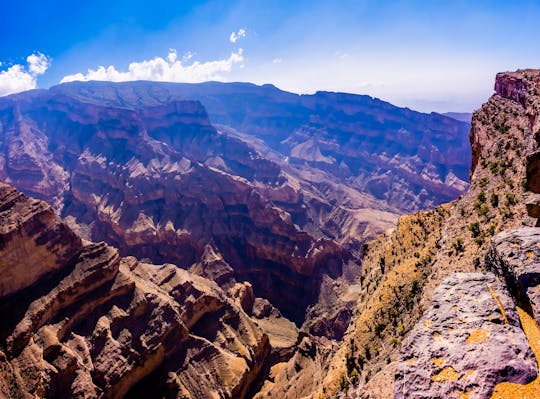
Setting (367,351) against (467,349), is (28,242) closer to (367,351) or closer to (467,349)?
(367,351)

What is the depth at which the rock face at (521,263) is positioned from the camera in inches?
500

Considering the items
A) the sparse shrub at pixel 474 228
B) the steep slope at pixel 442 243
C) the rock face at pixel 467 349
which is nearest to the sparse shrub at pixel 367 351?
the steep slope at pixel 442 243

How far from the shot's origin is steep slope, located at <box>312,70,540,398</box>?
25.4m

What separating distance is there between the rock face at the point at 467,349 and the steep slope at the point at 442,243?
5.31 meters

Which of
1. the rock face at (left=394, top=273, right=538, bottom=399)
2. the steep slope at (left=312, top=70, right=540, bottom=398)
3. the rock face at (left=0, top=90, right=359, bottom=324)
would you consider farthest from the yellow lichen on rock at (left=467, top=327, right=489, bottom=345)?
the rock face at (left=0, top=90, right=359, bottom=324)

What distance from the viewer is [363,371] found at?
2766 centimetres

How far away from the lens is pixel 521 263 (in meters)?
13.6

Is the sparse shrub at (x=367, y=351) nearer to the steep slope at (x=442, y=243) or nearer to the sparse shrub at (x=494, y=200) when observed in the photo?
the steep slope at (x=442, y=243)

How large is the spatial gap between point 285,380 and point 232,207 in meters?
78.9

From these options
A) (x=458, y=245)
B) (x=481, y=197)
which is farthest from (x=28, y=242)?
(x=481, y=197)

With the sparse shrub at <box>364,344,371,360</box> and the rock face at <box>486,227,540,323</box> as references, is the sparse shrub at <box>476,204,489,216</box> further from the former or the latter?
the rock face at <box>486,227,540,323</box>

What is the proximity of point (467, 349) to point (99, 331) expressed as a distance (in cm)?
5236

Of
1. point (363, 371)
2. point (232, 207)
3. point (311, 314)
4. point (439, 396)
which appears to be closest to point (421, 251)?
point (363, 371)

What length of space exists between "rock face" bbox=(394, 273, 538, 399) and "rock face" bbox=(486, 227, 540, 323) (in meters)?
0.55
